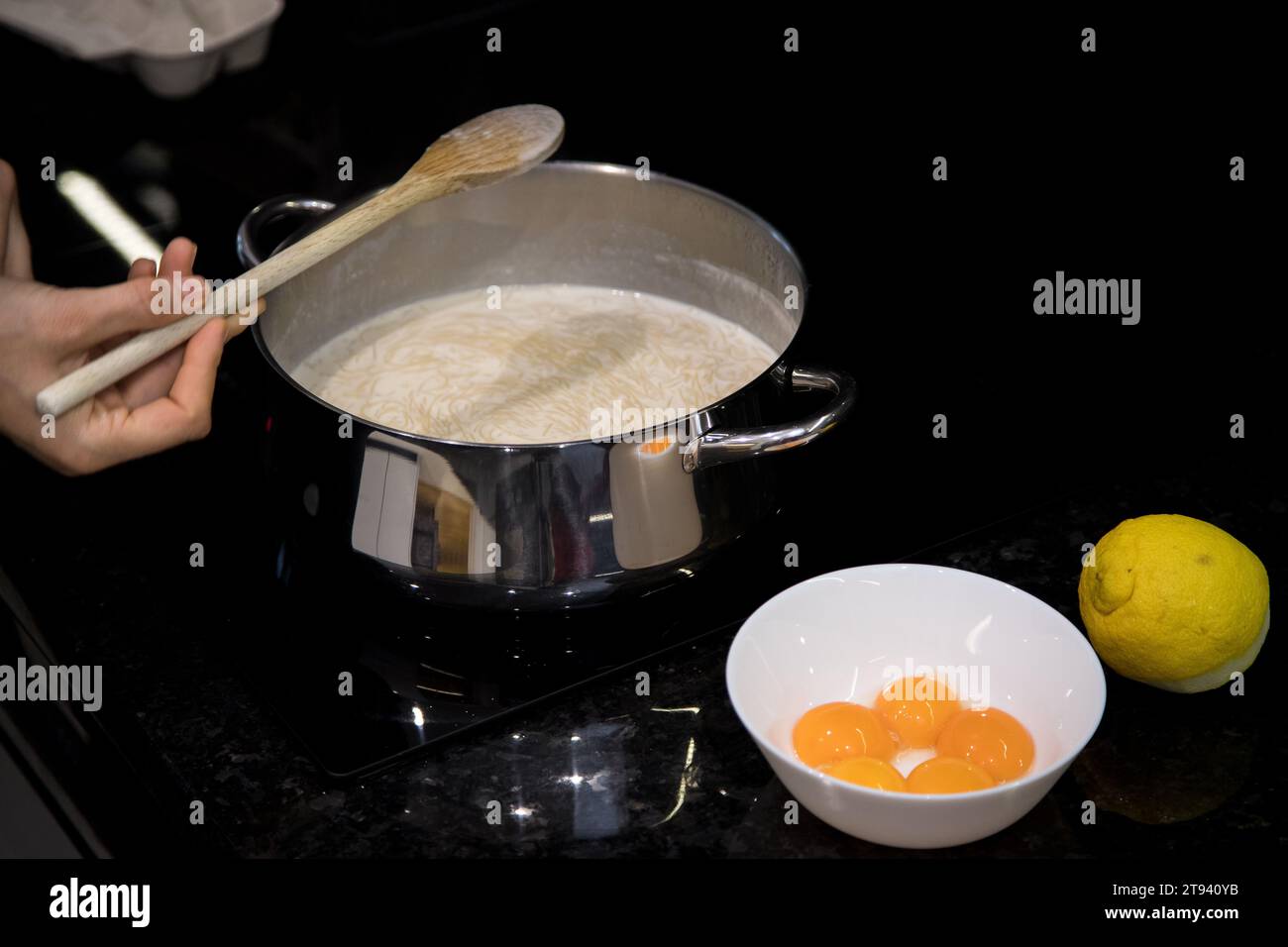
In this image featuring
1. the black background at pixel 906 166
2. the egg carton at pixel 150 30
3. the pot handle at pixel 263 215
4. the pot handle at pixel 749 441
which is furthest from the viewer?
the egg carton at pixel 150 30

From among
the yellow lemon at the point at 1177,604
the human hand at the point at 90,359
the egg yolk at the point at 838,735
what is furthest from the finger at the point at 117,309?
the yellow lemon at the point at 1177,604

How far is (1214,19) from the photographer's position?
4.51 ft

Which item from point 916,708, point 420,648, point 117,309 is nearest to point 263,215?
point 117,309

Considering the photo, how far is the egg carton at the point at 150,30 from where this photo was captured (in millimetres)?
1601

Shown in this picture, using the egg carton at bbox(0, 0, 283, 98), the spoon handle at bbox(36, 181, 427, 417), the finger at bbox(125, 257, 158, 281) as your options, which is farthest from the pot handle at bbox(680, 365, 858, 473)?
the egg carton at bbox(0, 0, 283, 98)

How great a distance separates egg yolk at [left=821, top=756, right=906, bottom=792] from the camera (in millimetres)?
867

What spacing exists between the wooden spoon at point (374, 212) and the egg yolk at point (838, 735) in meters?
0.49

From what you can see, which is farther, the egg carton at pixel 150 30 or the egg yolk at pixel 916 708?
the egg carton at pixel 150 30

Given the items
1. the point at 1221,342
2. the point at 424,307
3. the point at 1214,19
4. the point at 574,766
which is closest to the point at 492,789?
the point at 574,766

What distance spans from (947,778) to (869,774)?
0.16ft

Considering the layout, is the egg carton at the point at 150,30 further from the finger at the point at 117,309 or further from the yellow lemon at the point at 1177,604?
the yellow lemon at the point at 1177,604

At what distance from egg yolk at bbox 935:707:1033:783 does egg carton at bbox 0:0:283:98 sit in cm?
120

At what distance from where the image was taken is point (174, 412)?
992 millimetres
